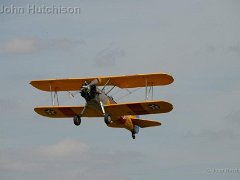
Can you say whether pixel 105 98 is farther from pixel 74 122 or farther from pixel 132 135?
pixel 132 135

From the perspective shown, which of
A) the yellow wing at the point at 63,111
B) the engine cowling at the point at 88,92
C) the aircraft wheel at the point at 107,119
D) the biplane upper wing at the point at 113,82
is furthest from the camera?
the yellow wing at the point at 63,111

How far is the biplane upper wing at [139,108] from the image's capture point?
40.0 metres

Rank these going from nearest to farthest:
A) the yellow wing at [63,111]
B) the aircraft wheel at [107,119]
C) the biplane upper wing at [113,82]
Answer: the aircraft wheel at [107,119]
the biplane upper wing at [113,82]
the yellow wing at [63,111]

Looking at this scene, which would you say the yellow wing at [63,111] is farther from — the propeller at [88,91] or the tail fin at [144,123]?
the tail fin at [144,123]

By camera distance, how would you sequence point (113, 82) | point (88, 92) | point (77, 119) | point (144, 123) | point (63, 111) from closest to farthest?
point (88, 92) → point (77, 119) → point (113, 82) → point (63, 111) → point (144, 123)

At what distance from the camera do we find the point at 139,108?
40.6 meters

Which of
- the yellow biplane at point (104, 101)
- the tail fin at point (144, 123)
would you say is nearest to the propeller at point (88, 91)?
the yellow biplane at point (104, 101)

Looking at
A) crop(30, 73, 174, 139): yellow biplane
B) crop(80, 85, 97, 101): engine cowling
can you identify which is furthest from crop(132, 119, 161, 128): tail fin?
crop(80, 85, 97, 101): engine cowling

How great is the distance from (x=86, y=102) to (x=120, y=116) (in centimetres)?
237

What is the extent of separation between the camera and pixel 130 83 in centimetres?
4247

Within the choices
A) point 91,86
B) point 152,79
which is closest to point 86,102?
point 91,86

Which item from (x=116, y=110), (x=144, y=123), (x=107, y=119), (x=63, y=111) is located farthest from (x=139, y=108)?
(x=144, y=123)

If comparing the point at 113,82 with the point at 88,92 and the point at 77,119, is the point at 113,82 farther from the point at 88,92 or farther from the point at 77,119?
the point at 77,119

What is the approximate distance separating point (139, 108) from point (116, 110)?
1.20 meters
